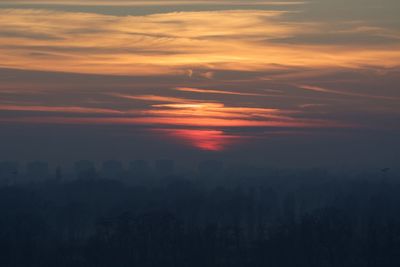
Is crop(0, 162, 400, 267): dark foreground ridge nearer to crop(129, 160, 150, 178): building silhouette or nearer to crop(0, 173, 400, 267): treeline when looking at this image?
crop(0, 173, 400, 267): treeline

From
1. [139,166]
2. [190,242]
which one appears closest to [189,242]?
[190,242]

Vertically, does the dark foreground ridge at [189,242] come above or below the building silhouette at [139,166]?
below

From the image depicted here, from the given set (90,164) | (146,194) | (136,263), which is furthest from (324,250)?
(90,164)

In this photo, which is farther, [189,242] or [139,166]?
[139,166]

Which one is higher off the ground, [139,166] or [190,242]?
[139,166]

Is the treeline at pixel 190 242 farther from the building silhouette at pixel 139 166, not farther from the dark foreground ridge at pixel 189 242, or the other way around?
the building silhouette at pixel 139 166

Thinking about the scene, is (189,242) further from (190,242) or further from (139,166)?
(139,166)

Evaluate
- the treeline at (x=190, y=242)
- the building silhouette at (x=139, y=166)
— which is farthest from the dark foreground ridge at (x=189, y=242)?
the building silhouette at (x=139, y=166)

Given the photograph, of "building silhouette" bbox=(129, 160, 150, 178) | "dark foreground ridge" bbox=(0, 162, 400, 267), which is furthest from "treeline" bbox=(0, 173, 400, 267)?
"building silhouette" bbox=(129, 160, 150, 178)

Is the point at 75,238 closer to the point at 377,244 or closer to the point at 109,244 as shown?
the point at 109,244

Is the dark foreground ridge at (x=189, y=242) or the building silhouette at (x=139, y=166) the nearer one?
the dark foreground ridge at (x=189, y=242)

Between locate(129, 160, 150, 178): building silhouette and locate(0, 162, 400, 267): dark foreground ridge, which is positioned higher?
locate(129, 160, 150, 178): building silhouette

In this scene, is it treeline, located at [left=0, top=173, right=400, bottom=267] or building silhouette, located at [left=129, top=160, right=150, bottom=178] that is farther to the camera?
building silhouette, located at [left=129, top=160, right=150, bottom=178]

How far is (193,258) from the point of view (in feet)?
122
